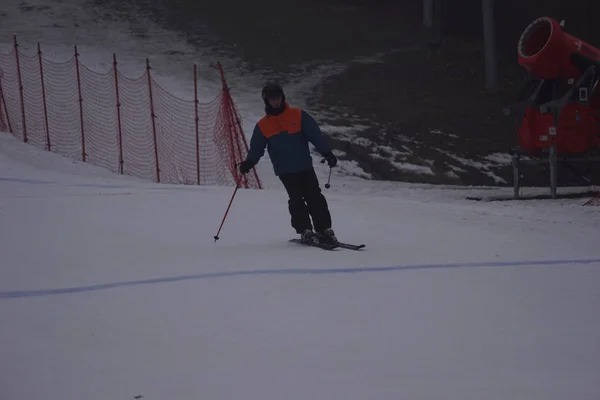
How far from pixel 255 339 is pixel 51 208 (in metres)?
5.36

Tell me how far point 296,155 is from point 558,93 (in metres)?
7.79

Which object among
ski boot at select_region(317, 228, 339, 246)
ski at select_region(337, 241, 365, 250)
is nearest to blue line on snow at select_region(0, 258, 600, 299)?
ski at select_region(337, 241, 365, 250)

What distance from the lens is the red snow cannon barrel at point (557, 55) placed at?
13773 millimetres

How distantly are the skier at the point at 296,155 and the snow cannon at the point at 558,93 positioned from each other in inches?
275

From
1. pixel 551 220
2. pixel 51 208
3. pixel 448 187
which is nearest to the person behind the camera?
pixel 51 208

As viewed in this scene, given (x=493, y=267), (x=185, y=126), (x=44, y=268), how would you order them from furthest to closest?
(x=185, y=126) → (x=493, y=267) → (x=44, y=268)

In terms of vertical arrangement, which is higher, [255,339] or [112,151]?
[255,339]

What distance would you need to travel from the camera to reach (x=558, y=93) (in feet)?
47.3

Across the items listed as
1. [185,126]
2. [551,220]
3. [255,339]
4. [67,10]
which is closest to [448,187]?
[551,220]

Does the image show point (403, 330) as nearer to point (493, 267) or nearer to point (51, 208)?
point (493, 267)

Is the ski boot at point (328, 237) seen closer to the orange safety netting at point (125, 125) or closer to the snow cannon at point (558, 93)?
the orange safety netting at point (125, 125)

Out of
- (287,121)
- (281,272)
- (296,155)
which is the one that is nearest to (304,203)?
(296,155)

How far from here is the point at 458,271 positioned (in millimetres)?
6941

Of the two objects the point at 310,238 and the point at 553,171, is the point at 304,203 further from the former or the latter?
the point at 553,171
